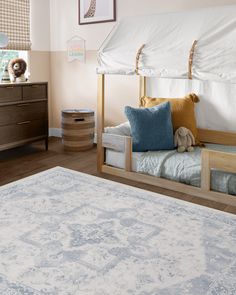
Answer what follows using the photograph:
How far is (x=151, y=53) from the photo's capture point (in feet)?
9.98

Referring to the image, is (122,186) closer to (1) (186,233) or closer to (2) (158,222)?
(2) (158,222)

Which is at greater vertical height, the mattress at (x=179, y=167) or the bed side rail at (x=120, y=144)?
the bed side rail at (x=120, y=144)

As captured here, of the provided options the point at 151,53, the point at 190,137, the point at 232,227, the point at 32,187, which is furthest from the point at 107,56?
the point at 232,227

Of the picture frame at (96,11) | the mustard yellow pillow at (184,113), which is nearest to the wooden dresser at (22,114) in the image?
the picture frame at (96,11)

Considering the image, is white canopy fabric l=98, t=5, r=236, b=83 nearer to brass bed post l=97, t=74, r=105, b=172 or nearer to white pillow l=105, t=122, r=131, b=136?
brass bed post l=97, t=74, r=105, b=172

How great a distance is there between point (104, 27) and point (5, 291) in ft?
11.3

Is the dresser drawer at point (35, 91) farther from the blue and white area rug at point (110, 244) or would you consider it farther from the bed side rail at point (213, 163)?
the bed side rail at point (213, 163)

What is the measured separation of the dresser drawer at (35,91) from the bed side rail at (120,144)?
3.93 ft

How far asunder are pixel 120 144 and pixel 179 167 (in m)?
0.64

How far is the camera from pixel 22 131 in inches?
161

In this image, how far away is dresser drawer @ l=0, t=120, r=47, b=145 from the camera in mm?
3889

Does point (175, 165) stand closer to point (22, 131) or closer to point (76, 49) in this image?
point (22, 131)

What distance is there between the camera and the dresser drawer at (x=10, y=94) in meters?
3.78

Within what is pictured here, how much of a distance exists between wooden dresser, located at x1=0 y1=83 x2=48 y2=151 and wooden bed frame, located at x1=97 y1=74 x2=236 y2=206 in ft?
3.55
